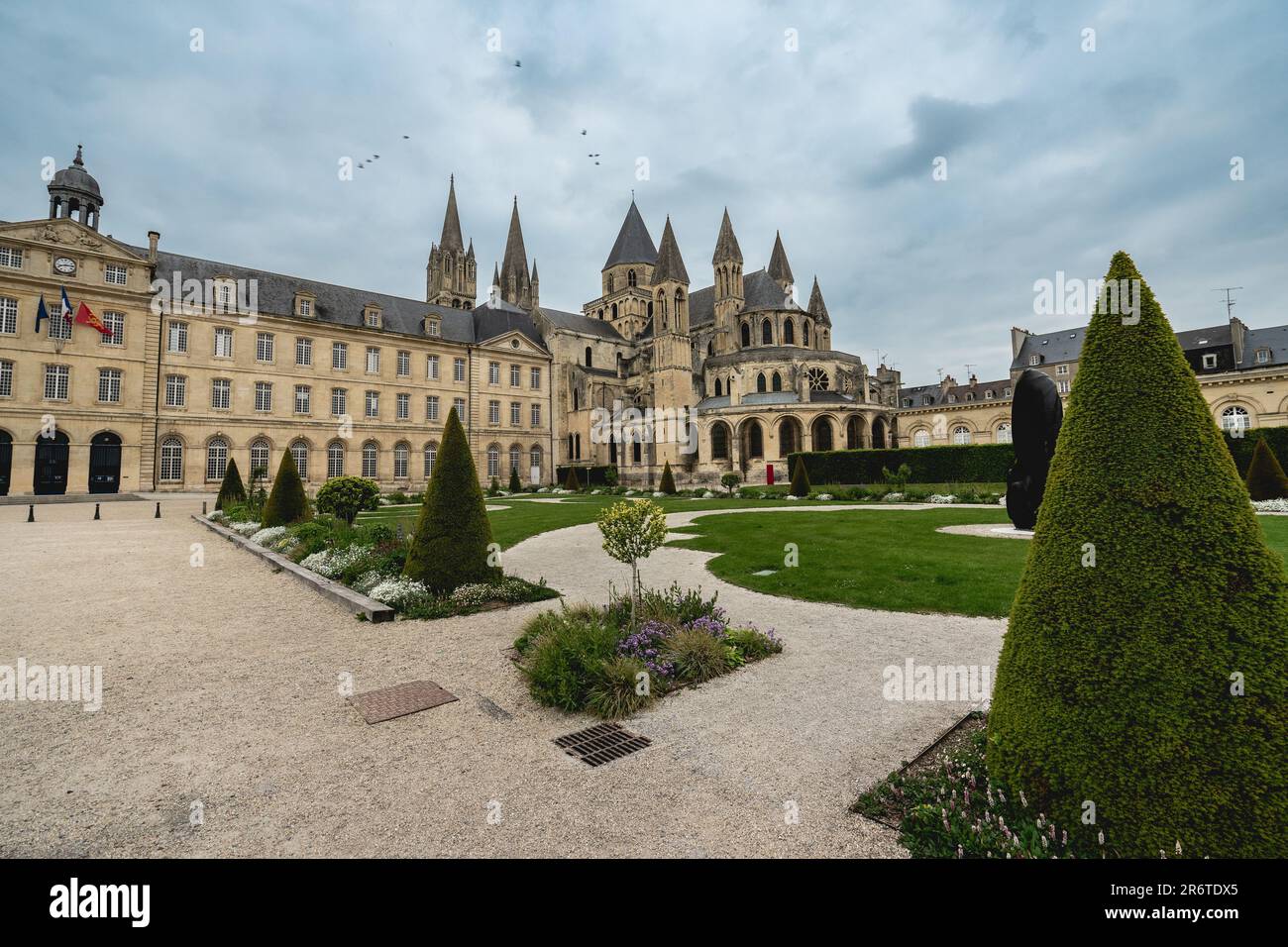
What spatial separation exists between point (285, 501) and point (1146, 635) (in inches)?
706

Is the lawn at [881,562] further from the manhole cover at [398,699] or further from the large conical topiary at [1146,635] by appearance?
the manhole cover at [398,699]

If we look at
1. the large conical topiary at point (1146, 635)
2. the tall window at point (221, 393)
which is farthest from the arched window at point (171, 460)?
the large conical topiary at point (1146, 635)

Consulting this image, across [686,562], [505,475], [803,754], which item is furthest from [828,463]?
[803,754]

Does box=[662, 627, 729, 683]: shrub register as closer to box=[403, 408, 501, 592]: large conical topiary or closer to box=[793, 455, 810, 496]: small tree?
box=[403, 408, 501, 592]: large conical topiary

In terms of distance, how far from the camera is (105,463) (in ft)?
104

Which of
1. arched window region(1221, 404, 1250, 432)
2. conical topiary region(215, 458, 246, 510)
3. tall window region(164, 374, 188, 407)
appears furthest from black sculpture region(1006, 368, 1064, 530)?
arched window region(1221, 404, 1250, 432)

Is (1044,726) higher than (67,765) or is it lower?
higher

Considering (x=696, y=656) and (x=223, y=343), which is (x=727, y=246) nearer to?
(x=223, y=343)

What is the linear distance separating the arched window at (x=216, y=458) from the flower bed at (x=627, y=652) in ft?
125

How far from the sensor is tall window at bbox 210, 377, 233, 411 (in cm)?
3500

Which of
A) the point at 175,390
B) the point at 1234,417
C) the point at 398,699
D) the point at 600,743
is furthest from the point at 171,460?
the point at 1234,417

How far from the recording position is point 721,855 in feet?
8.89
